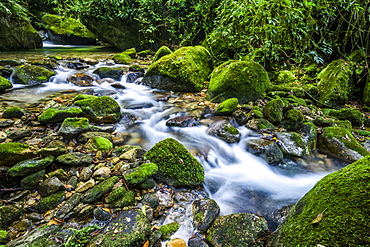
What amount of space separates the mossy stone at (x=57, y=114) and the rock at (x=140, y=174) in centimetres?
235

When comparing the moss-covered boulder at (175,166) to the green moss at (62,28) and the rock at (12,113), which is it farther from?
the green moss at (62,28)

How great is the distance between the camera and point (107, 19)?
13.6 m

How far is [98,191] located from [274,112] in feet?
13.8

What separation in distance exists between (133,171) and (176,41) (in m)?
11.3

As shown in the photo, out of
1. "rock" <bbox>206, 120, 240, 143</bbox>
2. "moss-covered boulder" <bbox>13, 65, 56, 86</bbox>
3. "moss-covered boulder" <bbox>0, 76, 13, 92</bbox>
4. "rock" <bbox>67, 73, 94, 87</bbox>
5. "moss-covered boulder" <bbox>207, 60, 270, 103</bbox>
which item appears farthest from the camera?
"rock" <bbox>67, 73, 94, 87</bbox>

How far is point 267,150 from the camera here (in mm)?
3924

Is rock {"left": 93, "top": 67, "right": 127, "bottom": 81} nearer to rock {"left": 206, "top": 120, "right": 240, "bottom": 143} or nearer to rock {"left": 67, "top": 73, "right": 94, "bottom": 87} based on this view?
rock {"left": 67, "top": 73, "right": 94, "bottom": 87}

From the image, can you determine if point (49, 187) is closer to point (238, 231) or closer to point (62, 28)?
point (238, 231)

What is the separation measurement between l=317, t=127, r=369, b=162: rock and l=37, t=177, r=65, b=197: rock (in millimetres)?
4889

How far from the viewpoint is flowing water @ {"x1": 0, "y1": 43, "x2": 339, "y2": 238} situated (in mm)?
3104

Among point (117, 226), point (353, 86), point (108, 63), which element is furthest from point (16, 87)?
point (353, 86)

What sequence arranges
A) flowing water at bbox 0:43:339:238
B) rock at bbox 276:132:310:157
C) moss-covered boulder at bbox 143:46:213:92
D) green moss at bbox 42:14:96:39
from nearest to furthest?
flowing water at bbox 0:43:339:238 < rock at bbox 276:132:310:157 < moss-covered boulder at bbox 143:46:213:92 < green moss at bbox 42:14:96:39

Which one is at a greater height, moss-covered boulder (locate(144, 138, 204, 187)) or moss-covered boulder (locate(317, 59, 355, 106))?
moss-covered boulder (locate(317, 59, 355, 106))

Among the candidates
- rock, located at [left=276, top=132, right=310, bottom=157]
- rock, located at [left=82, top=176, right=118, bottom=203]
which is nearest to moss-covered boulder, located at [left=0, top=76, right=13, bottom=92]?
rock, located at [left=82, top=176, right=118, bottom=203]
